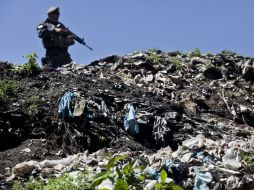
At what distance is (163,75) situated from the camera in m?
10.7

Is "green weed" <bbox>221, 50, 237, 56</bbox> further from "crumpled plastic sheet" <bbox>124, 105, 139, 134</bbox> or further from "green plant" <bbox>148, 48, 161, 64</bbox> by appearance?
"crumpled plastic sheet" <bbox>124, 105, 139, 134</bbox>

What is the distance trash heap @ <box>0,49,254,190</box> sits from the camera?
18.7 ft

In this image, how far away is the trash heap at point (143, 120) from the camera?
5.71 m

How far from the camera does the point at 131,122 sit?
7773mm

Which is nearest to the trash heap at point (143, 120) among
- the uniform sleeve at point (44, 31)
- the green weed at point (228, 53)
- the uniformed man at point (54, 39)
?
the uniformed man at point (54, 39)

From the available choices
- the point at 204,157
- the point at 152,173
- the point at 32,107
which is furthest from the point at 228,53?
the point at 152,173

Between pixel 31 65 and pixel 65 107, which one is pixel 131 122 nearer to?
pixel 65 107

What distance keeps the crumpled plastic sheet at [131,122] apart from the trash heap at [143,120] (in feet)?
0.05

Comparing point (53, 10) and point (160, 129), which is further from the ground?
point (53, 10)

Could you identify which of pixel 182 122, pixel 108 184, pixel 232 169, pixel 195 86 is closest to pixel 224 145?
pixel 232 169

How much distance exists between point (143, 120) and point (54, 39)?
14.5 feet

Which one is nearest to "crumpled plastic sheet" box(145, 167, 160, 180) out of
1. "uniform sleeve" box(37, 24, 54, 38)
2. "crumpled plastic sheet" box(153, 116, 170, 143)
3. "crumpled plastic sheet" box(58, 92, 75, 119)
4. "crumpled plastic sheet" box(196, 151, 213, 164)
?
"crumpled plastic sheet" box(196, 151, 213, 164)

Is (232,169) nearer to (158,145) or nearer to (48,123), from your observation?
(158,145)

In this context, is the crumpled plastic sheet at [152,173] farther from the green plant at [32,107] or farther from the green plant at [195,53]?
the green plant at [195,53]
